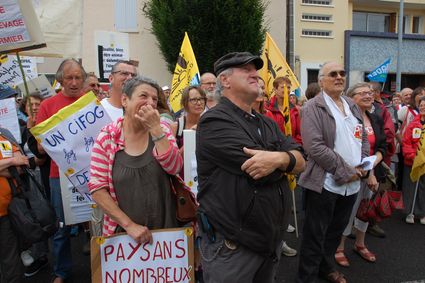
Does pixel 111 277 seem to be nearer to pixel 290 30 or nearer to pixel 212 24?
pixel 212 24

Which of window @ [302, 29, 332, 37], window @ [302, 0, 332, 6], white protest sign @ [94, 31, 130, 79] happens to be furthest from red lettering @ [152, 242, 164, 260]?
window @ [302, 0, 332, 6]

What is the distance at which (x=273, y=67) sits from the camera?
601 centimetres

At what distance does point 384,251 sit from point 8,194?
4.11 metres

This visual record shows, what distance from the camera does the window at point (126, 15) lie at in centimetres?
1614

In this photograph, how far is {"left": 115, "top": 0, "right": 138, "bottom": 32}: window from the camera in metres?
16.1

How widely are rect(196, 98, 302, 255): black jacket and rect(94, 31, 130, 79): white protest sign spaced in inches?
175

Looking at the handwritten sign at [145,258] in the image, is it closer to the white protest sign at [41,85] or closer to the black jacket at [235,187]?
the black jacket at [235,187]

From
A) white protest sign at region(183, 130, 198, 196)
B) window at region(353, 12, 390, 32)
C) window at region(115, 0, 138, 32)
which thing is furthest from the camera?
window at region(353, 12, 390, 32)

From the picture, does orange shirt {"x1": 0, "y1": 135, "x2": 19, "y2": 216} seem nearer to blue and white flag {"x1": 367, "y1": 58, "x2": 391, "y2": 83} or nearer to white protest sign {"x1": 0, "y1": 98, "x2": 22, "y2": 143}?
white protest sign {"x1": 0, "y1": 98, "x2": 22, "y2": 143}

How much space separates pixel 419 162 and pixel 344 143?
288 centimetres

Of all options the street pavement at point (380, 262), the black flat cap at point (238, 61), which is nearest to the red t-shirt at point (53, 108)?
the street pavement at point (380, 262)

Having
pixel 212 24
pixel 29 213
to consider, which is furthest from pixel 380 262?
pixel 212 24

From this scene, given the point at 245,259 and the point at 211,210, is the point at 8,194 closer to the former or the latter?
the point at 211,210

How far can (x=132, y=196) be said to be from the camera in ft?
7.86
